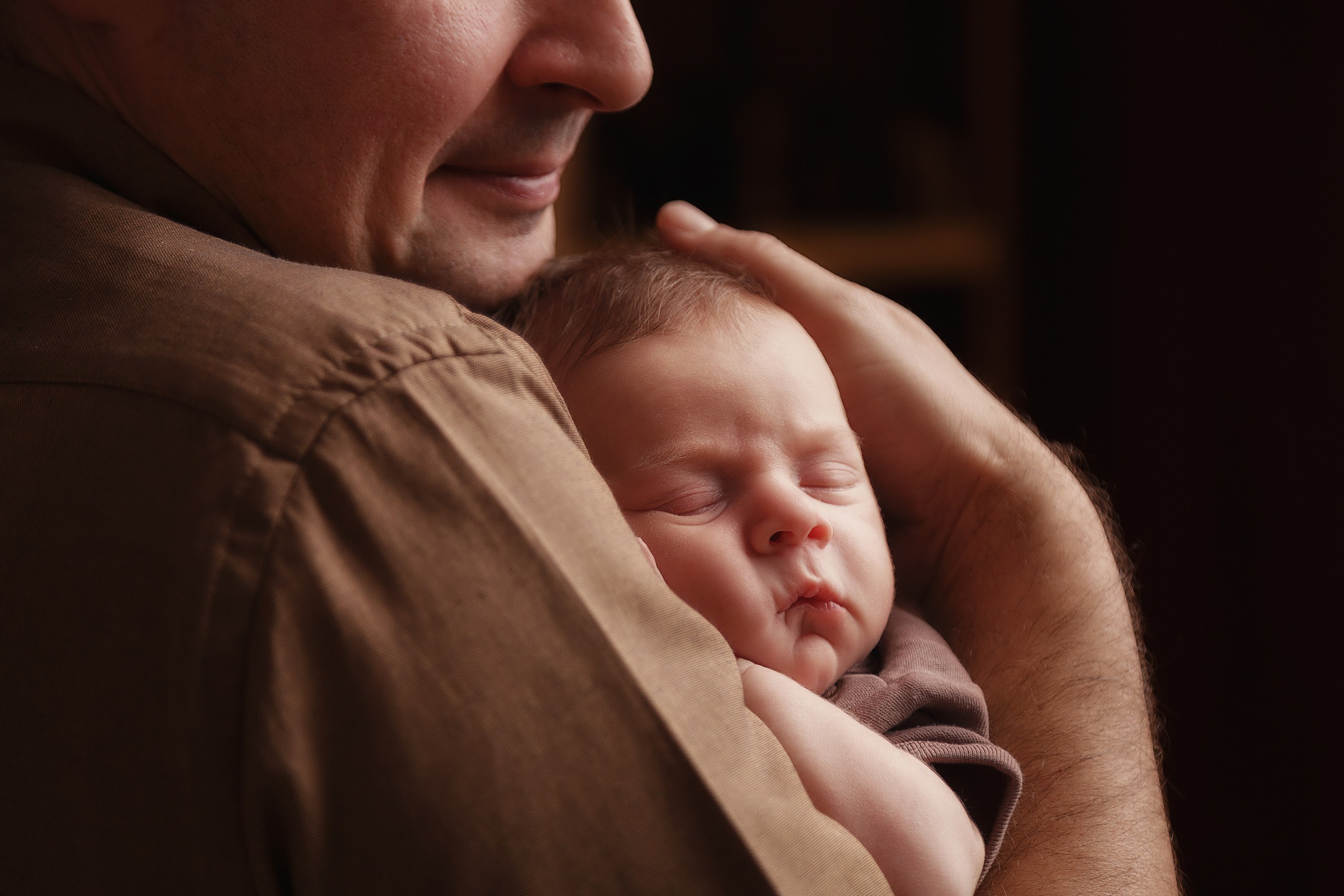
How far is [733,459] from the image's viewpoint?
947mm

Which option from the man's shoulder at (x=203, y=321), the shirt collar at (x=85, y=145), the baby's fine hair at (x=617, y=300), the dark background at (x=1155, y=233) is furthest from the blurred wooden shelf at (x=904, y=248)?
the man's shoulder at (x=203, y=321)

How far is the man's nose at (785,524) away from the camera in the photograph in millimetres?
911

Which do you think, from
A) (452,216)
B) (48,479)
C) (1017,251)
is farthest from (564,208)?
(48,479)

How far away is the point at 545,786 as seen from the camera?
54cm

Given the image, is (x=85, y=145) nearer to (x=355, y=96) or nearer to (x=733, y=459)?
(x=355, y=96)

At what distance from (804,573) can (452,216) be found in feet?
1.41

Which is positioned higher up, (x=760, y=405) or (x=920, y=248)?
(x=760, y=405)

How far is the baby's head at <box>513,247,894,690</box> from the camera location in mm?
909

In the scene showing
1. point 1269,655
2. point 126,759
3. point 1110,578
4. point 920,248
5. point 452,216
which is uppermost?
point 452,216

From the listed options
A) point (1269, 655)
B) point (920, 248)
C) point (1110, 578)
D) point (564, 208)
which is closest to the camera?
point (1110, 578)

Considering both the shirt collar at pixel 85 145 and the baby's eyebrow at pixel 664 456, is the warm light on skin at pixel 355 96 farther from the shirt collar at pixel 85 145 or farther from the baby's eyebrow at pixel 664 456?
the baby's eyebrow at pixel 664 456

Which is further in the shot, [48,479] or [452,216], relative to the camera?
[452,216]

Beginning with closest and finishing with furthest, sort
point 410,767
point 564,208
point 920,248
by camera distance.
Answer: point 410,767
point 564,208
point 920,248

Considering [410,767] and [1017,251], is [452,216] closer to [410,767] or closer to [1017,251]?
[410,767]
